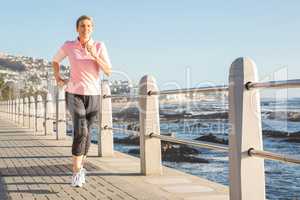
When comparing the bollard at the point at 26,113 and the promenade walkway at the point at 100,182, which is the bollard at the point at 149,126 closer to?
the promenade walkway at the point at 100,182

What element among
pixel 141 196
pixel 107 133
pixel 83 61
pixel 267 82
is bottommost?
pixel 141 196

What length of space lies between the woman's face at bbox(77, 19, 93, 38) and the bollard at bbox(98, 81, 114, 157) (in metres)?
2.93

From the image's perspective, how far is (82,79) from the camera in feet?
16.9

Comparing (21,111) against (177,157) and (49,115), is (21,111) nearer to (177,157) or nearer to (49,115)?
(49,115)

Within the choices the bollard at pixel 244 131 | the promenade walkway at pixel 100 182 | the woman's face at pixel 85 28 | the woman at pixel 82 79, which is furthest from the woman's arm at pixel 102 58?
the bollard at pixel 244 131

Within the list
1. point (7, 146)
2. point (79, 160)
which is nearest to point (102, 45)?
point (79, 160)

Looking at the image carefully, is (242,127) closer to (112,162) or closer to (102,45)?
(102,45)

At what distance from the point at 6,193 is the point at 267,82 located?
2.90 metres

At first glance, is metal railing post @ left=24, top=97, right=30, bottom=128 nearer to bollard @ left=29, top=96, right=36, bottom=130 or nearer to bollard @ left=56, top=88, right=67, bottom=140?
bollard @ left=29, top=96, right=36, bottom=130

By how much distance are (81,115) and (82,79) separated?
1.29ft

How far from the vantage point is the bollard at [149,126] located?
5.90 m

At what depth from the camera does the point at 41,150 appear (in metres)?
9.16

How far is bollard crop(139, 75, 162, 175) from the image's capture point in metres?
5.90

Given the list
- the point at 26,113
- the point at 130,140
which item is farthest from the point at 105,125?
the point at 130,140
